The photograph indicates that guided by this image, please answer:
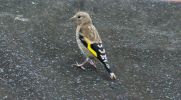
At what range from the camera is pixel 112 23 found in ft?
26.6

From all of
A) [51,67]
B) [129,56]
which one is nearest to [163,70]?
[129,56]

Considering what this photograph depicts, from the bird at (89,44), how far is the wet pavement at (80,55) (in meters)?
0.16

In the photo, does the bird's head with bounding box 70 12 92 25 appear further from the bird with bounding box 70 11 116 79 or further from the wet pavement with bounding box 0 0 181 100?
the wet pavement with bounding box 0 0 181 100

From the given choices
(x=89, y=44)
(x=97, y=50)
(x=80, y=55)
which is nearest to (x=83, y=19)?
(x=80, y=55)

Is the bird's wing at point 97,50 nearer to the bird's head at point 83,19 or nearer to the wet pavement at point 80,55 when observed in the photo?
the wet pavement at point 80,55

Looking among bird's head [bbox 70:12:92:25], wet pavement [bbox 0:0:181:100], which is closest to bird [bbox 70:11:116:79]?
bird's head [bbox 70:12:92:25]

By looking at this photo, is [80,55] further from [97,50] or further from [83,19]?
[97,50]

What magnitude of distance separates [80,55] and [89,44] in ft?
1.93

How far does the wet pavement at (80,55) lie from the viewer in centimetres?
615

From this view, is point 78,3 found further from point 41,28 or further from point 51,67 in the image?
point 51,67

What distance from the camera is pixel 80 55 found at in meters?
7.09

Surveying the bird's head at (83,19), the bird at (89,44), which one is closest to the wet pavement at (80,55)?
the bird at (89,44)

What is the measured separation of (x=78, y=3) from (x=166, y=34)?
1.74m

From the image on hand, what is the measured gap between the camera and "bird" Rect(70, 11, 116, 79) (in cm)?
634
